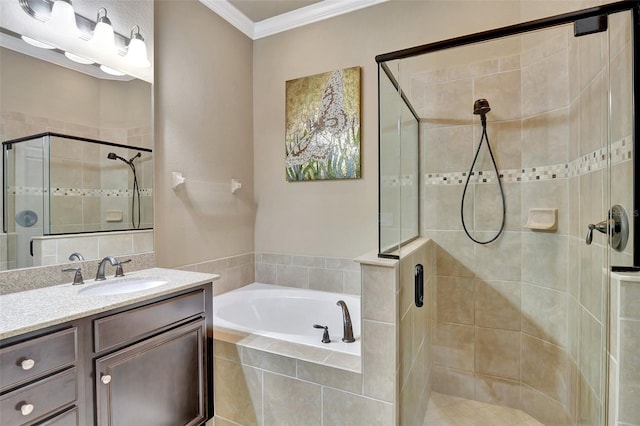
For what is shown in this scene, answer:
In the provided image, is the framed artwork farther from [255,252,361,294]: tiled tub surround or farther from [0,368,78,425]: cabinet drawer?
[0,368,78,425]: cabinet drawer

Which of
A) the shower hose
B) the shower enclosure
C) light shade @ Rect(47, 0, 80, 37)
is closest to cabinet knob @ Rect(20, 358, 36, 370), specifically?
the shower enclosure

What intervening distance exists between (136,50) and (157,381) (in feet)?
6.16

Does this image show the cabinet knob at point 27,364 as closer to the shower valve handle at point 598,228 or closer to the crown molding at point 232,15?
the shower valve handle at point 598,228

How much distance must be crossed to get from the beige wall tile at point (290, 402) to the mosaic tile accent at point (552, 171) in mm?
1563

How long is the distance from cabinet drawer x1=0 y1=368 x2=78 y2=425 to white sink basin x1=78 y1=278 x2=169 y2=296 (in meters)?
0.52

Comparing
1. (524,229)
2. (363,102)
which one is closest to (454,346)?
(524,229)

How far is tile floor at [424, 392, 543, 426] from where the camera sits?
186 cm

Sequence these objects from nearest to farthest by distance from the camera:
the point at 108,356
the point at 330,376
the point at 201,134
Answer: the point at 108,356 < the point at 330,376 < the point at 201,134

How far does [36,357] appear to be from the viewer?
98 cm

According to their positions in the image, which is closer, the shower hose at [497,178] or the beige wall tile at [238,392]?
the beige wall tile at [238,392]

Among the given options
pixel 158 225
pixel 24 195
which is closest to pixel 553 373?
pixel 158 225

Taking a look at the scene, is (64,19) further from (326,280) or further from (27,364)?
(326,280)

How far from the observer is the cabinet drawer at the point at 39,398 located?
0.92 metres

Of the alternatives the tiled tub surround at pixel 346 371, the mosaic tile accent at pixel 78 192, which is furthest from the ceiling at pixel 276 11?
the tiled tub surround at pixel 346 371
